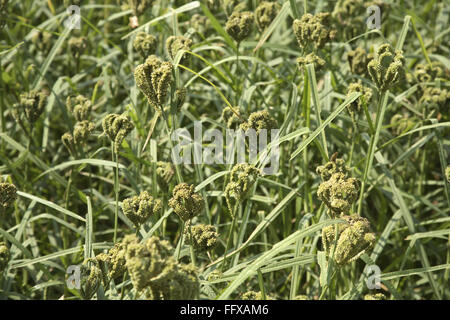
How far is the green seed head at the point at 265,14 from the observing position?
2154mm

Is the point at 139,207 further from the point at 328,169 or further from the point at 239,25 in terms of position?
the point at 239,25

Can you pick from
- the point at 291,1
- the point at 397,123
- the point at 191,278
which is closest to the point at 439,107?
the point at 397,123

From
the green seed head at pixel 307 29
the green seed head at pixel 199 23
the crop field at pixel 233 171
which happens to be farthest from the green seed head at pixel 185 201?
the green seed head at pixel 199 23

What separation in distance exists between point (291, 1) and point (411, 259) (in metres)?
0.99

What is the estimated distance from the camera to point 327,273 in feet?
4.37

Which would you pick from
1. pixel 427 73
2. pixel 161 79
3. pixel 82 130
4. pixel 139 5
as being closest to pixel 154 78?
pixel 161 79

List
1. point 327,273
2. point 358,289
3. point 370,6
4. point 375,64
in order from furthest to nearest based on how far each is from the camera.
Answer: point 370,6 < point 358,289 < point 375,64 < point 327,273

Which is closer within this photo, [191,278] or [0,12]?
[191,278]

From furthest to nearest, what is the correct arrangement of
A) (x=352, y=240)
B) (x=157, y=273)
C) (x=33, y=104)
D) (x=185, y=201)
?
(x=33, y=104), (x=185, y=201), (x=352, y=240), (x=157, y=273)

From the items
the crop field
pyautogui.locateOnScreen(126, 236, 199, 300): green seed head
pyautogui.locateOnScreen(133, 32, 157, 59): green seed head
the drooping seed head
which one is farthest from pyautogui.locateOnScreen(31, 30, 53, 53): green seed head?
pyautogui.locateOnScreen(126, 236, 199, 300): green seed head

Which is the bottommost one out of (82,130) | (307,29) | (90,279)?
(90,279)

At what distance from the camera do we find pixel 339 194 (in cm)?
136

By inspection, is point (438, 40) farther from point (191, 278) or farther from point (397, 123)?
point (191, 278)

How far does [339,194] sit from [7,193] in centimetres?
86
